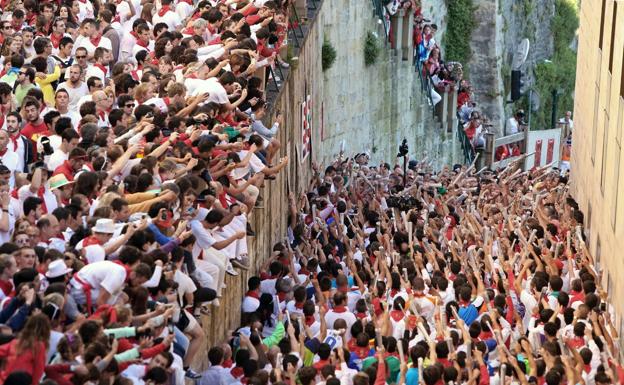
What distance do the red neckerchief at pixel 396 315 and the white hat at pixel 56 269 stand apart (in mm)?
5365

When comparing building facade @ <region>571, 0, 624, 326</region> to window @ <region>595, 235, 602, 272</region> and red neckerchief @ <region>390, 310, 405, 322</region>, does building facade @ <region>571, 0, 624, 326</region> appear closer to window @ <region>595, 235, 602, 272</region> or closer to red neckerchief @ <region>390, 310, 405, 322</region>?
window @ <region>595, 235, 602, 272</region>

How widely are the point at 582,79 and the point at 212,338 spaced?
45.7ft

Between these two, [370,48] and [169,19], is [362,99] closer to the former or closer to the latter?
[370,48]

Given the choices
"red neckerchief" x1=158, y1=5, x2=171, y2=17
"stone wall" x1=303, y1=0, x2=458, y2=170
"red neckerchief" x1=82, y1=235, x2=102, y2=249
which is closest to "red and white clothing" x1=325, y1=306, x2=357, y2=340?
"red neckerchief" x1=82, y1=235, x2=102, y2=249

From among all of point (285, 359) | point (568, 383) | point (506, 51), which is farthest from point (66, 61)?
point (506, 51)

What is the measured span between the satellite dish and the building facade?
23990mm

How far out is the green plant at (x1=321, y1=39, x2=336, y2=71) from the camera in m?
30.0

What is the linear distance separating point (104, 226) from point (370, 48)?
20.7 m

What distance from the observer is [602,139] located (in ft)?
78.2

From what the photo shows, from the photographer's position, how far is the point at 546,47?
5919cm

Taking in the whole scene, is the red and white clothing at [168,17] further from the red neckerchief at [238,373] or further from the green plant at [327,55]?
the red neckerchief at [238,373]

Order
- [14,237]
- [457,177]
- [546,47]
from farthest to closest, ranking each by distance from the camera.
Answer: [546,47] → [457,177] → [14,237]

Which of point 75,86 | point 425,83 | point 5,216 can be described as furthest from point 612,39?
point 425,83

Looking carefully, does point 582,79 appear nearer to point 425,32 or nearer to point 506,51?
point 425,32
